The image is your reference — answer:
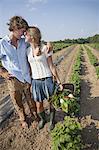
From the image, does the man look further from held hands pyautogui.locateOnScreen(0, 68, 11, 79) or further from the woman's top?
the woman's top

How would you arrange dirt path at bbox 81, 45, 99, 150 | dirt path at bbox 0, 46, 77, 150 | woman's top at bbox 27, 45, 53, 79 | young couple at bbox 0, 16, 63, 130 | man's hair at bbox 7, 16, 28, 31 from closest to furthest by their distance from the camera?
1. man's hair at bbox 7, 16, 28, 31
2. young couple at bbox 0, 16, 63, 130
3. woman's top at bbox 27, 45, 53, 79
4. dirt path at bbox 0, 46, 77, 150
5. dirt path at bbox 81, 45, 99, 150

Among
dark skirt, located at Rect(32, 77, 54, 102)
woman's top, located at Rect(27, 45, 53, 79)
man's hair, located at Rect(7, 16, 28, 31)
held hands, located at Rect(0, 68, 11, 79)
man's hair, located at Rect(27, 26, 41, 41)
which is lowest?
dark skirt, located at Rect(32, 77, 54, 102)

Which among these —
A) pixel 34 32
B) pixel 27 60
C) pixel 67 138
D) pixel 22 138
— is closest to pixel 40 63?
pixel 27 60

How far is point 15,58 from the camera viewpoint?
207 inches

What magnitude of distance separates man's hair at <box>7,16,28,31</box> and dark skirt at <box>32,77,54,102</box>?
95 cm

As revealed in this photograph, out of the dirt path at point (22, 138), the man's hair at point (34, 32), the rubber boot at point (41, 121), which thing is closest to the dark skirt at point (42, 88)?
the rubber boot at point (41, 121)

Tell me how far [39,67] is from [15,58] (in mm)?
421

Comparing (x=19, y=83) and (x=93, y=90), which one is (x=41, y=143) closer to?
(x=19, y=83)

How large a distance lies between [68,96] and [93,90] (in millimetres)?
4349

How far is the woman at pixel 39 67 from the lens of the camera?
16.5ft

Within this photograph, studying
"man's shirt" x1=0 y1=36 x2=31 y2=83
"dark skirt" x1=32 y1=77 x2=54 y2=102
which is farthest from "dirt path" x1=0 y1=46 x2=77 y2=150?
"man's shirt" x1=0 y1=36 x2=31 y2=83

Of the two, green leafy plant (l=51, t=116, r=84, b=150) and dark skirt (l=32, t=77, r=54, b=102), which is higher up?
dark skirt (l=32, t=77, r=54, b=102)

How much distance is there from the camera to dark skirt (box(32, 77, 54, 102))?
17.6 feet

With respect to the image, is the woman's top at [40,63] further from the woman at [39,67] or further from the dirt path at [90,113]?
the dirt path at [90,113]
